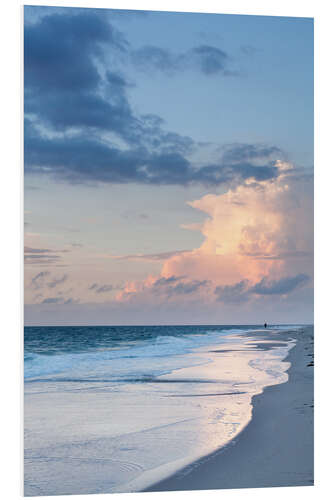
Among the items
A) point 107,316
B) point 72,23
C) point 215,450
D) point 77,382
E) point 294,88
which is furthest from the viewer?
point 77,382

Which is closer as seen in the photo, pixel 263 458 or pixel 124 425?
pixel 263 458

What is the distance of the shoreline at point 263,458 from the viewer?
3.99 m

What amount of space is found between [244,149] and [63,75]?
1.36 metres

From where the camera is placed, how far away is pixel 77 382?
6676 mm

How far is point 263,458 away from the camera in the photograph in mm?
4223

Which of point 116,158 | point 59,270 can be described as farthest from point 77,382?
point 116,158

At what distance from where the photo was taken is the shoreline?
3.99 meters

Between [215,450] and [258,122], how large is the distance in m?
2.29

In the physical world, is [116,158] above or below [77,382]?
above

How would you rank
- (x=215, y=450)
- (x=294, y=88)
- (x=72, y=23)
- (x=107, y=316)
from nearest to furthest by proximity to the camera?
1. (x=215, y=450)
2. (x=72, y=23)
3. (x=294, y=88)
4. (x=107, y=316)

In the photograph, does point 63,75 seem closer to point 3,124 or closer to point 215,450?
point 3,124

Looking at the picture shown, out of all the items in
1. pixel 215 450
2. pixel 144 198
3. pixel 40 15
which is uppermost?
pixel 40 15

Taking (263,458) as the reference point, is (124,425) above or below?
above

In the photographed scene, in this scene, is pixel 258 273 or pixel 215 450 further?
pixel 258 273
